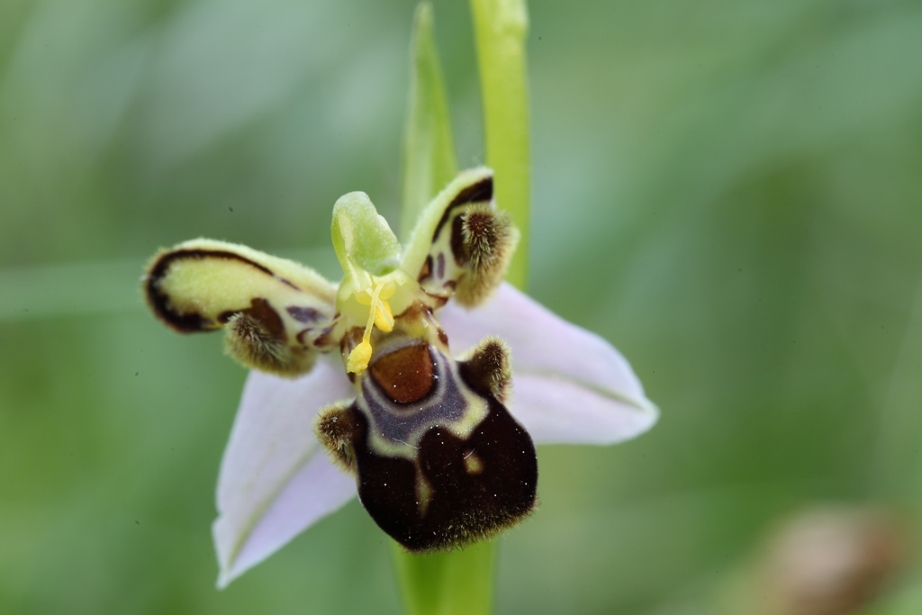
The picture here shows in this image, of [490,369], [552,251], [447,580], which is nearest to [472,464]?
[490,369]

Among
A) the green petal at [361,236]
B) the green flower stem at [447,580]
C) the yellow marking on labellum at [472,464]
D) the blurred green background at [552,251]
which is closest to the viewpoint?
the yellow marking on labellum at [472,464]

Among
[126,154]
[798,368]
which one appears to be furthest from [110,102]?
[798,368]

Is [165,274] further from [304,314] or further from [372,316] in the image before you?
[372,316]

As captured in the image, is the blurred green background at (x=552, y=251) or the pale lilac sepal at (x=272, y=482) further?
the blurred green background at (x=552, y=251)

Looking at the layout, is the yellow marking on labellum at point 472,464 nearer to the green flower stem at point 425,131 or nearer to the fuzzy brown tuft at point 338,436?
the fuzzy brown tuft at point 338,436

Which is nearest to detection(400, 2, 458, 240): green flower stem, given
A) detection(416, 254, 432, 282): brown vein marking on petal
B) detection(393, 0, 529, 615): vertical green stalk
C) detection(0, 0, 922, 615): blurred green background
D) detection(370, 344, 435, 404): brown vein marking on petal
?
detection(393, 0, 529, 615): vertical green stalk

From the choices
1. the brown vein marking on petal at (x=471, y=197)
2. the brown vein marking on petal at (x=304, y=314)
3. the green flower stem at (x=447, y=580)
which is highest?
the brown vein marking on petal at (x=471, y=197)

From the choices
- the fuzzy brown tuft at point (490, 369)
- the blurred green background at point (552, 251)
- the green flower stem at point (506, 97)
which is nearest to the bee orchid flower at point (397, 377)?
the fuzzy brown tuft at point (490, 369)

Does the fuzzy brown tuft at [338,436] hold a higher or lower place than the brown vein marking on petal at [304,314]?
lower
